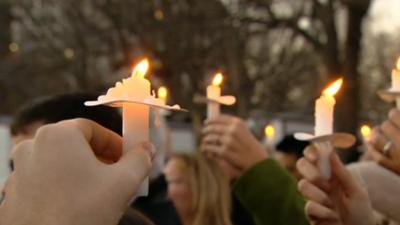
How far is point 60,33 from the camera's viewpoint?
23453 millimetres

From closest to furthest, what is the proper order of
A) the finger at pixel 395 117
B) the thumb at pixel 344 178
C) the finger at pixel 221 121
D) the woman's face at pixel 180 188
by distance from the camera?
the thumb at pixel 344 178
the finger at pixel 395 117
the finger at pixel 221 121
the woman's face at pixel 180 188

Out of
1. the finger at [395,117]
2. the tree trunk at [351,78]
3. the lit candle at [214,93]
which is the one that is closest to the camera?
the finger at [395,117]

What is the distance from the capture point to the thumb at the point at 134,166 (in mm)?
1240

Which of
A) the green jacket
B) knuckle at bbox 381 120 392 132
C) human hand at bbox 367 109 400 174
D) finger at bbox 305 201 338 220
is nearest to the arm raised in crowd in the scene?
the green jacket

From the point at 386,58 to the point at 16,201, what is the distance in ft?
115

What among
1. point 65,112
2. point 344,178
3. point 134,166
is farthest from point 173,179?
point 134,166

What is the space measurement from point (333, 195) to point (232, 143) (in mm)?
876

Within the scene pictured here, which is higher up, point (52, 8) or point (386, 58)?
point (52, 8)

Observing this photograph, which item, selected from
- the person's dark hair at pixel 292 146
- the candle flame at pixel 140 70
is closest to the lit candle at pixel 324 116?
the candle flame at pixel 140 70

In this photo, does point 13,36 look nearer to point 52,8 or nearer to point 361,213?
point 52,8

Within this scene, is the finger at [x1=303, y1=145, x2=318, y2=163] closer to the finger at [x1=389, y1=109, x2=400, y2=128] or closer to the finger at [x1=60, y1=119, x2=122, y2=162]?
the finger at [x1=389, y1=109, x2=400, y2=128]

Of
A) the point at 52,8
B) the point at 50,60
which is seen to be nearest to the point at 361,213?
the point at 52,8

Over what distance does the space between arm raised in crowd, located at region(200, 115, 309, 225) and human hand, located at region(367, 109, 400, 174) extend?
2.11ft

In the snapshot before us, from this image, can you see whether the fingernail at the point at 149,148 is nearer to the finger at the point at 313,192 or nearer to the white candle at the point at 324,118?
the white candle at the point at 324,118
